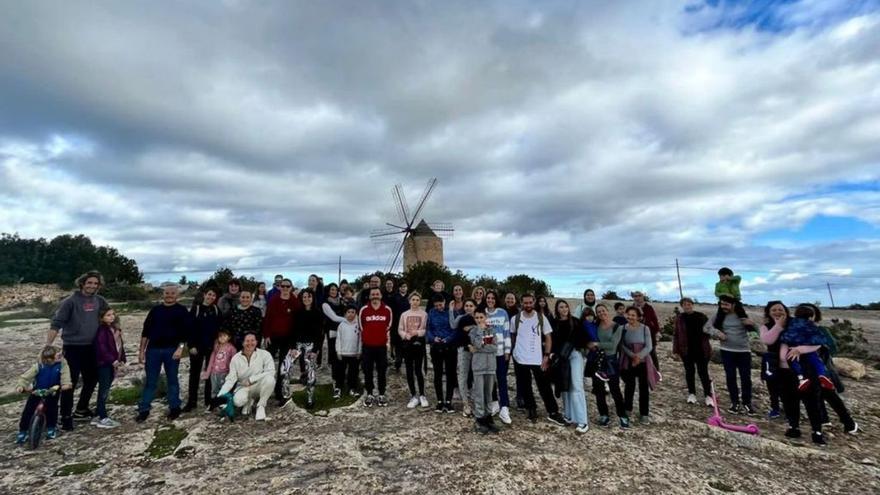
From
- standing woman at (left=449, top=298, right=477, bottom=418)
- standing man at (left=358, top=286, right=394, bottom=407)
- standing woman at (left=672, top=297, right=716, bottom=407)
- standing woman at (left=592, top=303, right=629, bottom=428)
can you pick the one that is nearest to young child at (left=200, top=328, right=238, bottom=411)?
standing man at (left=358, top=286, right=394, bottom=407)

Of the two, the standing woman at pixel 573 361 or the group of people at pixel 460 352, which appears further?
the standing woman at pixel 573 361

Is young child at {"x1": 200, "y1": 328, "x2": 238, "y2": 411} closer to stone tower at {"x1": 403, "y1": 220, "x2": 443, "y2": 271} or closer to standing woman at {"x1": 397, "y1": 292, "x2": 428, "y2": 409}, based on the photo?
standing woman at {"x1": 397, "y1": 292, "x2": 428, "y2": 409}

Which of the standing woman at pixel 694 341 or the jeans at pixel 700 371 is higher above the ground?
the standing woman at pixel 694 341

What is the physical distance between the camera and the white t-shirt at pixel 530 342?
22.0 ft

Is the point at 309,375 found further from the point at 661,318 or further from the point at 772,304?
the point at 661,318

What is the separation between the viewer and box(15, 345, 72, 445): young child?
578 centimetres

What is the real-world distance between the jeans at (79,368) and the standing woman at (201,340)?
1272 millimetres

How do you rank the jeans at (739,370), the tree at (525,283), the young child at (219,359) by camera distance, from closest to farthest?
the young child at (219,359)
the jeans at (739,370)
the tree at (525,283)

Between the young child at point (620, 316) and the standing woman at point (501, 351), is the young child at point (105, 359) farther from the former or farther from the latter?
the young child at point (620, 316)

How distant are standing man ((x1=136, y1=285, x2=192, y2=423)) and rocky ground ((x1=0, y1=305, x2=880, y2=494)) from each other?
0.96 ft

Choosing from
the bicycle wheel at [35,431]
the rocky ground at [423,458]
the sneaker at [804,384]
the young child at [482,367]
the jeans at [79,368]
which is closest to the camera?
the rocky ground at [423,458]

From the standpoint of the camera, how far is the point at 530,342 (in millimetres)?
6730

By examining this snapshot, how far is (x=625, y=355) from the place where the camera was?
6621mm

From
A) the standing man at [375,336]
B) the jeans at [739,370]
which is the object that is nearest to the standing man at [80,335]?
the standing man at [375,336]
